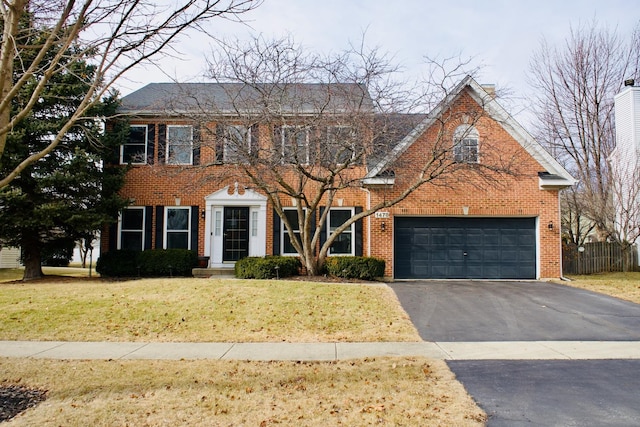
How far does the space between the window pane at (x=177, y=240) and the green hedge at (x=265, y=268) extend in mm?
3196

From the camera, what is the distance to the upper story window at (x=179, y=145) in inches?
575

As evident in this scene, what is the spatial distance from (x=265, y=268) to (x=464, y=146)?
7.06m

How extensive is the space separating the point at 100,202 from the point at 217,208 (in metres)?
3.89

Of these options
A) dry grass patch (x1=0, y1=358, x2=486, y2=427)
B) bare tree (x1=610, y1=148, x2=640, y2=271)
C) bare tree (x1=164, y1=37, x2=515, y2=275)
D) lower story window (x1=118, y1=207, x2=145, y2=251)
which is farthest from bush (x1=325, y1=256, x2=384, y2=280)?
bare tree (x1=610, y1=148, x2=640, y2=271)

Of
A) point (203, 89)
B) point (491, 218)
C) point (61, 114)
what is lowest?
point (491, 218)

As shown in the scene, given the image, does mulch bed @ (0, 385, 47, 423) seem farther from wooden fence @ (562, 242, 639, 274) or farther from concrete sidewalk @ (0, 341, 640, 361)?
wooden fence @ (562, 242, 639, 274)

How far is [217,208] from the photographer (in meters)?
17.5

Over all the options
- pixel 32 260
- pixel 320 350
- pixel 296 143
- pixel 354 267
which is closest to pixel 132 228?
pixel 32 260

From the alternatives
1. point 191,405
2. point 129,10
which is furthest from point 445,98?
point 191,405

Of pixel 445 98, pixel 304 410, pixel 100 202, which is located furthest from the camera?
pixel 100 202

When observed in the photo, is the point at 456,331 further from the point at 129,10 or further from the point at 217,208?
the point at 217,208

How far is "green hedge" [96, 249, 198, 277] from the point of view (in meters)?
16.1

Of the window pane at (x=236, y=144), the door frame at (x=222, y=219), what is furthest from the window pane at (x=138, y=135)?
the window pane at (x=236, y=144)

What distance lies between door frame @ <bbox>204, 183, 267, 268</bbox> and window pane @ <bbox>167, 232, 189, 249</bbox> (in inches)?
30.7
